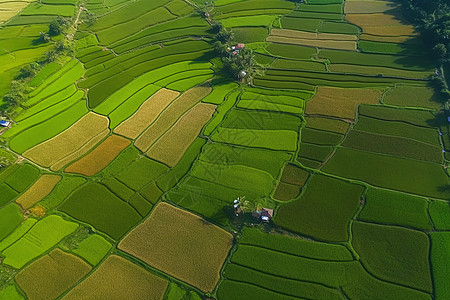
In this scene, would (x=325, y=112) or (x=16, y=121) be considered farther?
(x=16, y=121)

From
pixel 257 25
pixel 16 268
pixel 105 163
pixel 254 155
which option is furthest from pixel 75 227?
pixel 257 25

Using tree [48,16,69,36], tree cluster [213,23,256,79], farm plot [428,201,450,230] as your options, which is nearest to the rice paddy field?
farm plot [428,201,450,230]

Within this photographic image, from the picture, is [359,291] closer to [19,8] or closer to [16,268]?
[16,268]

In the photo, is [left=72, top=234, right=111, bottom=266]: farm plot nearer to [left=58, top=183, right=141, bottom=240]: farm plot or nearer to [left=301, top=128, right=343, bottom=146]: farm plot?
[left=58, top=183, right=141, bottom=240]: farm plot

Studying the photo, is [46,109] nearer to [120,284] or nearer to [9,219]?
[9,219]

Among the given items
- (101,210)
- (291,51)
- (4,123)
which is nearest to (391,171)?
(291,51)

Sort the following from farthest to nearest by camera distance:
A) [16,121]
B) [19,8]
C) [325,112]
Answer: [19,8] → [16,121] → [325,112]

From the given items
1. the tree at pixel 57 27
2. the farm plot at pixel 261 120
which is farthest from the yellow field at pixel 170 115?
the tree at pixel 57 27
